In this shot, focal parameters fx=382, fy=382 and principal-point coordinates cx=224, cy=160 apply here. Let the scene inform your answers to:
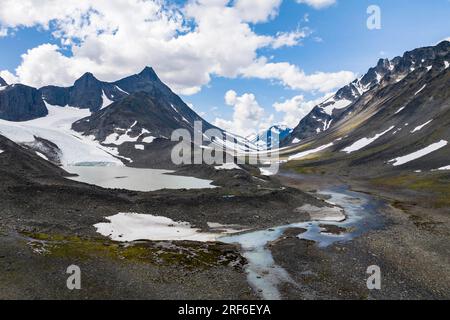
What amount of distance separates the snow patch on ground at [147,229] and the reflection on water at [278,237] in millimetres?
5908

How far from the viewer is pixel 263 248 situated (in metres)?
54.4

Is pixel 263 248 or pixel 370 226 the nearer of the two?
pixel 263 248

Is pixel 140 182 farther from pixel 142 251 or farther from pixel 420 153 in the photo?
pixel 420 153

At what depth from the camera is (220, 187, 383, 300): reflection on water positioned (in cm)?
4116

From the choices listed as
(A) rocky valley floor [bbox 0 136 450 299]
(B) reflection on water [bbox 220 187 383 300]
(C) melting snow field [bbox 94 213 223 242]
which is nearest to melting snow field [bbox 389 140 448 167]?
(B) reflection on water [bbox 220 187 383 300]

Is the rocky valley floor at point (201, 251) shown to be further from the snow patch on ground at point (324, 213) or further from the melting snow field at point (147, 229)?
the melting snow field at point (147, 229)

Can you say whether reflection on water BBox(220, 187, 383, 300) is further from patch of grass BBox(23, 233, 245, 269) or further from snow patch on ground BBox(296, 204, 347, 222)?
patch of grass BBox(23, 233, 245, 269)

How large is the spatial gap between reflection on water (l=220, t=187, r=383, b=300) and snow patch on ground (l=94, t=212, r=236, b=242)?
19.4 ft

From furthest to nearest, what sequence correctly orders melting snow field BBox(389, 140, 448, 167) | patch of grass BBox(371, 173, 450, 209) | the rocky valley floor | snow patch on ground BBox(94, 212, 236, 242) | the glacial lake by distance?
melting snow field BBox(389, 140, 448, 167)
the glacial lake
patch of grass BBox(371, 173, 450, 209)
snow patch on ground BBox(94, 212, 236, 242)
the rocky valley floor

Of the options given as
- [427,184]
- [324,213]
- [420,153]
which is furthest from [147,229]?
[420,153]

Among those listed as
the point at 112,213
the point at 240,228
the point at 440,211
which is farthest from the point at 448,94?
the point at 112,213

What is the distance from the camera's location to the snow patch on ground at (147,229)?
59312 millimetres

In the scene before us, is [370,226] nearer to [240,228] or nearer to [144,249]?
[240,228]

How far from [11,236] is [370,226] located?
5705 cm
